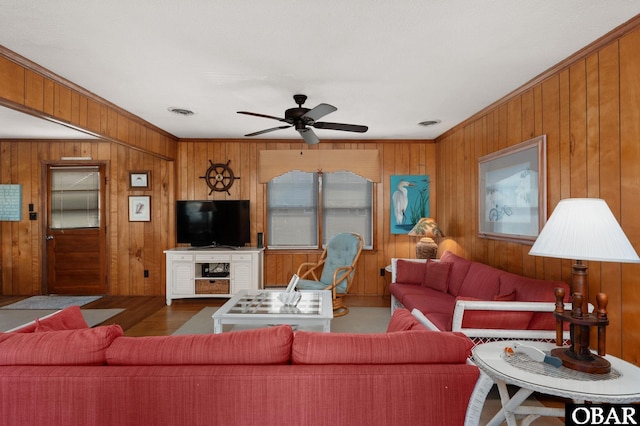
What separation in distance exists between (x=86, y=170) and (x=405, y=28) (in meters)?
5.43

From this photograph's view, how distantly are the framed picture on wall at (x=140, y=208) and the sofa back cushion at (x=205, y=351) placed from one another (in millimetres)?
4390

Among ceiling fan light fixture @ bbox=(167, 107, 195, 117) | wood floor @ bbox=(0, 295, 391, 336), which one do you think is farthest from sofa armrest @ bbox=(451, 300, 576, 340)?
ceiling fan light fixture @ bbox=(167, 107, 195, 117)

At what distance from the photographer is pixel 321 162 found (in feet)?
17.4

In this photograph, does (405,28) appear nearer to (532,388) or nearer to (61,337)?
(532,388)

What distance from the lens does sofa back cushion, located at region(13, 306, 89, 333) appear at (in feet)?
5.15

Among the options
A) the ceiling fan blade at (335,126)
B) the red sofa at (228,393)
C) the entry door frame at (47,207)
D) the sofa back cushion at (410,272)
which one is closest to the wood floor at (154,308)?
the entry door frame at (47,207)

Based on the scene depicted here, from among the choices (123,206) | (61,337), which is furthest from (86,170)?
(61,337)

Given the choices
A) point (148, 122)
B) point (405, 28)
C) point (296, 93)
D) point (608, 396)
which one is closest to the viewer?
point (608, 396)

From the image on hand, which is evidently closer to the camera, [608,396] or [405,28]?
[608,396]

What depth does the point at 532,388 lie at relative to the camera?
4.47ft

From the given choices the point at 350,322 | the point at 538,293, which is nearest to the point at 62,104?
the point at 350,322

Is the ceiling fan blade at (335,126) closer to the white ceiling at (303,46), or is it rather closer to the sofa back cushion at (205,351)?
the white ceiling at (303,46)

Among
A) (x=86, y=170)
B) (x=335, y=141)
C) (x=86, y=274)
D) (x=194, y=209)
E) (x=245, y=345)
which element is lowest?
(x=86, y=274)

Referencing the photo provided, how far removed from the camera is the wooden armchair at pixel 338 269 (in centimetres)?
426
